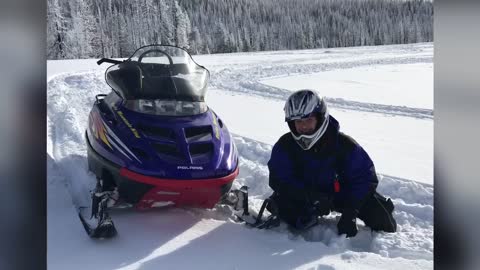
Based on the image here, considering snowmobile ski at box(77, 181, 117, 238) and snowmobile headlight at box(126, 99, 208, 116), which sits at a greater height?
snowmobile headlight at box(126, 99, 208, 116)

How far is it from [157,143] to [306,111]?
2.15 ft

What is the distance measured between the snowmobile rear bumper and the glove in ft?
1.70

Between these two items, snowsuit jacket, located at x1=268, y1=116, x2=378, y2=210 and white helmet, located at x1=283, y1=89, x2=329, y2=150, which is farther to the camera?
snowsuit jacket, located at x1=268, y1=116, x2=378, y2=210

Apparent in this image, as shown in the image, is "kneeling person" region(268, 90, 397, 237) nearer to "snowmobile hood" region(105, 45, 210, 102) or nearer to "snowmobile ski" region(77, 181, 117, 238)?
"snowmobile hood" region(105, 45, 210, 102)

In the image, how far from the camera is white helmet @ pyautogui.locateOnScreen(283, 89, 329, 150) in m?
1.91

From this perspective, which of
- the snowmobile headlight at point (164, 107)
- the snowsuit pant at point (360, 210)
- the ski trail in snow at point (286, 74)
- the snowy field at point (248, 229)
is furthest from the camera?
the ski trail in snow at point (286, 74)

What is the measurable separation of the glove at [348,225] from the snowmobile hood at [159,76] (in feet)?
2.94

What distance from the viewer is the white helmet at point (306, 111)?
1.91m

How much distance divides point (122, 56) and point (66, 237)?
3.47ft

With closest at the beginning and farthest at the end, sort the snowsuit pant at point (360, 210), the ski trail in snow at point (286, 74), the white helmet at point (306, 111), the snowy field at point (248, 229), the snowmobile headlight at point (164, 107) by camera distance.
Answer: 1. the snowy field at point (248, 229)
2. the white helmet at point (306, 111)
3. the snowsuit pant at point (360, 210)
4. the snowmobile headlight at point (164, 107)
5. the ski trail in snow at point (286, 74)

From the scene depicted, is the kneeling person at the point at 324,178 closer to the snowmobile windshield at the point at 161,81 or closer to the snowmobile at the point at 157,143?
the snowmobile at the point at 157,143

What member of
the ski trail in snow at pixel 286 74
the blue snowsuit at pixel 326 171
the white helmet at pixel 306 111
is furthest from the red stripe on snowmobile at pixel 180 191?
the ski trail in snow at pixel 286 74

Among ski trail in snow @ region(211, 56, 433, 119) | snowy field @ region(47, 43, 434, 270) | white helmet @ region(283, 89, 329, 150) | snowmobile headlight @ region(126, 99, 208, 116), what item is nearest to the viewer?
snowy field @ region(47, 43, 434, 270)

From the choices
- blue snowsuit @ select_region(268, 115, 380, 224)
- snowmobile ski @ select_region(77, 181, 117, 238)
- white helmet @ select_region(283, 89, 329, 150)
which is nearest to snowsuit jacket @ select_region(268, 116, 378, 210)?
blue snowsuit @ select_region(268, 115, 380, 224)
